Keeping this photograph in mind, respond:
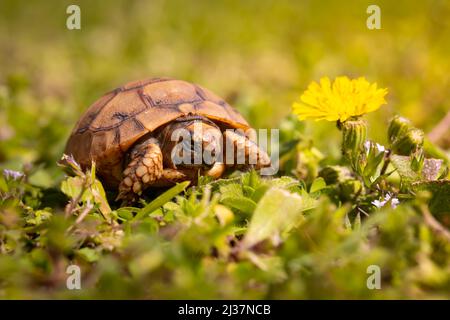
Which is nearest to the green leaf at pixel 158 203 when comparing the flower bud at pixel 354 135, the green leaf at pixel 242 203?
the green leaf at pixel 242 203

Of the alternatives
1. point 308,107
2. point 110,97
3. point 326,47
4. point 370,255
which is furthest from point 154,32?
point 370,255

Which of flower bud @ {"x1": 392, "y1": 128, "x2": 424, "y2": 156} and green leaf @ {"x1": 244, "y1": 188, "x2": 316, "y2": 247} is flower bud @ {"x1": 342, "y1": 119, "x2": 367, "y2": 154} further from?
green leaf @ {"x1": 244, "y1": 188, "x2": 316, "y2": 247}

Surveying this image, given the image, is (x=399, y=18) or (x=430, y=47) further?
(x=399, y=18)

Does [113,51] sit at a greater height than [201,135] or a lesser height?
greater

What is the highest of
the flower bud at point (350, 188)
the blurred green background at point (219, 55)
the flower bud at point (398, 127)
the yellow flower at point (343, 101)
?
the blurred green background at point (219, 55)

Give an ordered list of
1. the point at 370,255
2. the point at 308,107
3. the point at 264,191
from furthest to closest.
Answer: the point at 308,107, the point at 264,191, the point at 370,255

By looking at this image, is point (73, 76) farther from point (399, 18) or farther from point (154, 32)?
point (399, 18)

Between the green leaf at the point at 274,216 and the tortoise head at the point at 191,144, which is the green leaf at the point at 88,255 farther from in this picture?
the tortoise head at the point at 191,144
